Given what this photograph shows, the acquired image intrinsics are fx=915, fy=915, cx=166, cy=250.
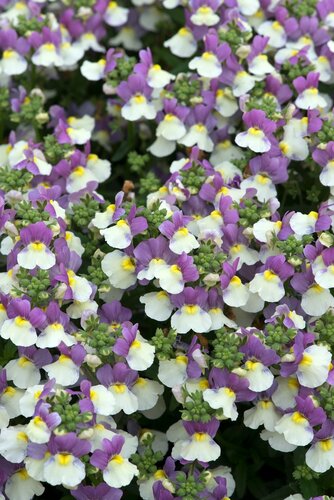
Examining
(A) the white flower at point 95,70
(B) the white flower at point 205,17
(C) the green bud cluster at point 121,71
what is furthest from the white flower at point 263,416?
(B) the white flower at point 205,17

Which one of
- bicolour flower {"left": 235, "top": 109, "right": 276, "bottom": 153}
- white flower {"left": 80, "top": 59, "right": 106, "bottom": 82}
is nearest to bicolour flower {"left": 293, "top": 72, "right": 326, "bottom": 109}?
bicolour flower {"left": 235, "top": 109, "right": 276, "bottom": 153}

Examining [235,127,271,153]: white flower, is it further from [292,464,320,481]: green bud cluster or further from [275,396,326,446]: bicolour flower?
[292,464,320,481]: green bud cluster

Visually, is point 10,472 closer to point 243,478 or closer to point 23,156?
point 243,478

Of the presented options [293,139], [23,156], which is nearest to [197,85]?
[293,139]

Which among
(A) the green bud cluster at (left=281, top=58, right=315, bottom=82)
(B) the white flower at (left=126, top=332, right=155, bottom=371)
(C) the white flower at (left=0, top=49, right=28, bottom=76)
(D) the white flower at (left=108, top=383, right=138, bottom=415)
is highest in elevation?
(A) the green bud cluster at (left=281, top=58, right=315, bottom=82)

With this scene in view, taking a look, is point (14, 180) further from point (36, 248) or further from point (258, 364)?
point (258, 364)

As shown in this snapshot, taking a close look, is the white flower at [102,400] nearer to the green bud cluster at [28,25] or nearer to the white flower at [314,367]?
the white flower at [314,367]

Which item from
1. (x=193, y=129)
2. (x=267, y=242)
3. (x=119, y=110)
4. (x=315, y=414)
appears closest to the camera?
(x=315, y=414)
